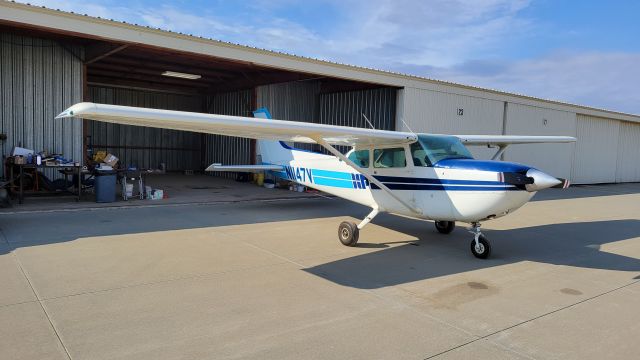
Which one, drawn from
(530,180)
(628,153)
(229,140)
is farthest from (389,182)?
(628,153)

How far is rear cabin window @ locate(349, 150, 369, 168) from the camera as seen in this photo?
7876 millimetres

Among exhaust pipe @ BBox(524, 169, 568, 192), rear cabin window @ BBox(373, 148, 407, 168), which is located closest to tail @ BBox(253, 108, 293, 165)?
rear cabin window @ BBox(373, 148, 407, 168)

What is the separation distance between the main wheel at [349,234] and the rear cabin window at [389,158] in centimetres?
119

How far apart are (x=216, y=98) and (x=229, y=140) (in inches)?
92.7

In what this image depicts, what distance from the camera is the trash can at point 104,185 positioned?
1040 cm

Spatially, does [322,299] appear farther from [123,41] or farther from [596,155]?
[596,155]

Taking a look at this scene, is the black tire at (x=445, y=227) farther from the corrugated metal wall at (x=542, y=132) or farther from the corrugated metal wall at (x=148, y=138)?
the corrugated metal wall at (x=148, y=138)

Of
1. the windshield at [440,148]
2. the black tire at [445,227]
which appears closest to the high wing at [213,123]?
the windshield at [440,148]

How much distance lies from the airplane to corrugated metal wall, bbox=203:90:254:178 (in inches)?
373

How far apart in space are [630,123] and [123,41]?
29.6 metres

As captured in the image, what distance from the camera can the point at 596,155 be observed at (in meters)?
25.0

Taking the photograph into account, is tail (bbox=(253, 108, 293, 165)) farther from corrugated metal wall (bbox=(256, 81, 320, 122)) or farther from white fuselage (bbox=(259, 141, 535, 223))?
corrugated metal wall (bbox=(256, 81, 320, 122))

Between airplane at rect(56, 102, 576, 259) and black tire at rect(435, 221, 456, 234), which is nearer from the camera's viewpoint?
airplane at rect(56, 102, 576, 259)

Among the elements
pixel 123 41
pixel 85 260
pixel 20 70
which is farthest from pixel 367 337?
pixel 20 70
